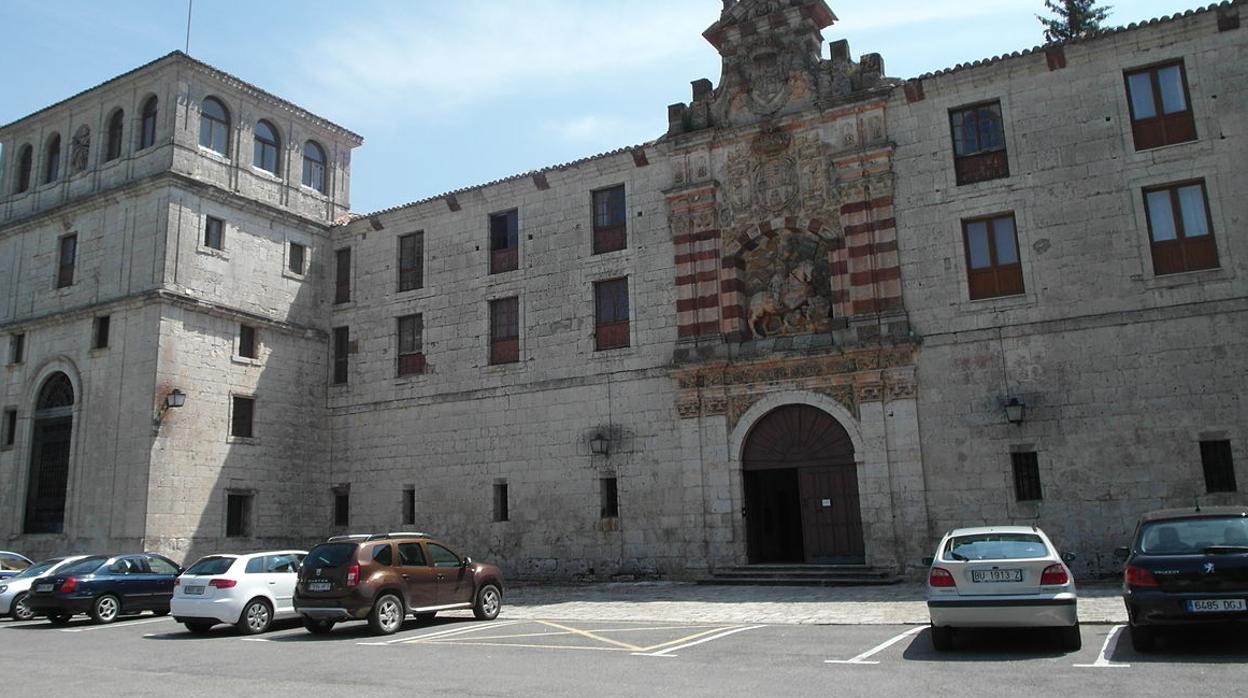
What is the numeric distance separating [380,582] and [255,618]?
2566mm

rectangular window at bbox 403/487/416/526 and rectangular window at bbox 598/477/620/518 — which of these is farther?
rectangular window at bbox 403/487/416/526

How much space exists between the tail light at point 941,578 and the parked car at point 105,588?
14.3 m

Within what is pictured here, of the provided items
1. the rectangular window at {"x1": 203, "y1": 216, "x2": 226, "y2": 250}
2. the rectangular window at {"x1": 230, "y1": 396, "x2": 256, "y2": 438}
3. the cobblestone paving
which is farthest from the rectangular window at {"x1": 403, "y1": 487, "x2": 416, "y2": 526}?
the rectangular window at {"x1": 203, "y1": 216, "x2": 226, "y2": 250}

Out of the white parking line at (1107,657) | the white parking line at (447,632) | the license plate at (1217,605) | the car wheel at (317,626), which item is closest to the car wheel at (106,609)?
the car wheel at (317,626)

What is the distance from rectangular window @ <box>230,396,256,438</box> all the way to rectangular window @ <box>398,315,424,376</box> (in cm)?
414

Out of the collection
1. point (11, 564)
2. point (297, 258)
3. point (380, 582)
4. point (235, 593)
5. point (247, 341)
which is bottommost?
point (235, 593)

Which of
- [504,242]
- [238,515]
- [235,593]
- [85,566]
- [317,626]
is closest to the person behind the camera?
[317,626]

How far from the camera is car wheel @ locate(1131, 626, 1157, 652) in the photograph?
9.97 meters

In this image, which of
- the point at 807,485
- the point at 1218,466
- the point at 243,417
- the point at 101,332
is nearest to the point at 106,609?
the point at 243,417

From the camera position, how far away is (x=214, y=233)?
25.3 meters

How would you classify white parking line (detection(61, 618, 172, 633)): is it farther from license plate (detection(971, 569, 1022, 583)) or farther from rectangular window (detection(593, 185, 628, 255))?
license plate (detection(971, 569, 1022, 583))

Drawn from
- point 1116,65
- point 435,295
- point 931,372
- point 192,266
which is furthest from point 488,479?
point 1116,65

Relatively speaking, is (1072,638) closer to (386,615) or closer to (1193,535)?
(1193,535)

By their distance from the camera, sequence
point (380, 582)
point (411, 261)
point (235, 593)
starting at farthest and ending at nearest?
point (411, 261) → point (235, 593) → point (380, 582)
